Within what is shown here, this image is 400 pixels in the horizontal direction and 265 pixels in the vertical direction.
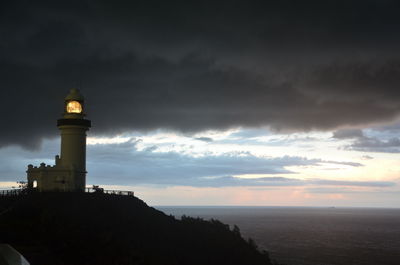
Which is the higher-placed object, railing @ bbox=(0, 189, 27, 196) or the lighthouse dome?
the lighthouse dome

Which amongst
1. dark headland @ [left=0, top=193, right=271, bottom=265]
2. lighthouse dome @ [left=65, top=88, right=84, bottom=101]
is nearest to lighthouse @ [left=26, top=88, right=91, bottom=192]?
lighthouse dome @ [left=65, top=88, right=84, bottom=101]

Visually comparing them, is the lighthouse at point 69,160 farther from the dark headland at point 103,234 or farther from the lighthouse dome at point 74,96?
the dark headland at point 103,234

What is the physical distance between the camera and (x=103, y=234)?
36.7 metres

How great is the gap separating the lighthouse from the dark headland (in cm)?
379

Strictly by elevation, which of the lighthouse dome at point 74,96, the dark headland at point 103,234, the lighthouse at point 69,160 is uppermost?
the lighthouse dome at point 74,96

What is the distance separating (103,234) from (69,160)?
14568 mm

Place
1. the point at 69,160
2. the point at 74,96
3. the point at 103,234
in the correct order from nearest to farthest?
1. the point at 103,234
2. the point at 69,160
3. the point at 74,96

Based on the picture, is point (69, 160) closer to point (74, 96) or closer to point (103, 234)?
point (74, 96)

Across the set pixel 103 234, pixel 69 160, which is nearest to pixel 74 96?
pixel 69 160

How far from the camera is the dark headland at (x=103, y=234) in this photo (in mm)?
30641

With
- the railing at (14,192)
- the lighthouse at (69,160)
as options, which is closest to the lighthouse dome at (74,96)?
the lighthouse at (69,160)

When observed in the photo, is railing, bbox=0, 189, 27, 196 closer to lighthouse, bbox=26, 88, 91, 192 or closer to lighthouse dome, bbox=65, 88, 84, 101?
lighthouse, bbox=26, 88, 91, 192

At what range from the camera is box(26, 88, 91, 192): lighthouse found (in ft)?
157

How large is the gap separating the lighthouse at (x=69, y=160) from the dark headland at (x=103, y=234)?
3793 millimetres
